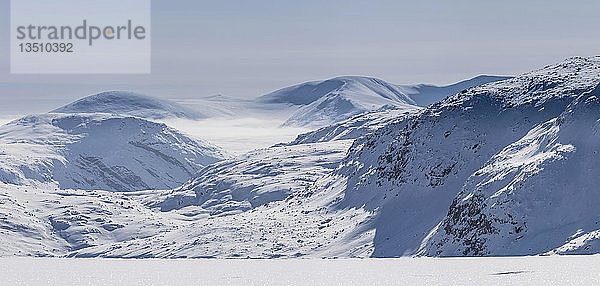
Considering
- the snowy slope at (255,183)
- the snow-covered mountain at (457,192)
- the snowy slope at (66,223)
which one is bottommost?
the snowy slope at (66,223)

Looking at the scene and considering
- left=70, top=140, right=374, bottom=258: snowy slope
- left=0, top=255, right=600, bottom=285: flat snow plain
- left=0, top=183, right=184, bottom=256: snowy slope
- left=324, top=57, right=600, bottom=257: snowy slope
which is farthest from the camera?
left=0, top=183, right=184, bottom=256: snowy slope

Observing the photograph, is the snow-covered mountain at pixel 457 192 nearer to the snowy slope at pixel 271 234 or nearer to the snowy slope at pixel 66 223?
the snowy slope at pixel 271 234

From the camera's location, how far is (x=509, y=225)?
72.5 metres

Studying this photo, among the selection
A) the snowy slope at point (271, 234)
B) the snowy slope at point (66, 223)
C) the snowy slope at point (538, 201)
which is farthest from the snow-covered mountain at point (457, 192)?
the snowy slope at point (66, 223)

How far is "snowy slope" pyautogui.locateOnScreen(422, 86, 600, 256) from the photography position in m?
69.6

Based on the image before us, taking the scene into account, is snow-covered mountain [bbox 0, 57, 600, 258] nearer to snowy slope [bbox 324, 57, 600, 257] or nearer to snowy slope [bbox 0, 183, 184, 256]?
snowy slope [bbox 324, 57, 600, 257]

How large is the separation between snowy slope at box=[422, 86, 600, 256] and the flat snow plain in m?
38.2

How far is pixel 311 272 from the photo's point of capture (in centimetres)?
2672

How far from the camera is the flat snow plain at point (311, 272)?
24.3 m

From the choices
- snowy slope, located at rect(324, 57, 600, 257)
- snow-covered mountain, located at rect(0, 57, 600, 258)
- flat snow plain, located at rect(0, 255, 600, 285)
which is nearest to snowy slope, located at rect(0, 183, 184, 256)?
snow-covered mountain, located at rect(0, 57, 600, 258)

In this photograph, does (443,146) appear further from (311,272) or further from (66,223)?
(66,223)

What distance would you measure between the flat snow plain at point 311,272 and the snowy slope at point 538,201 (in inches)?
1504

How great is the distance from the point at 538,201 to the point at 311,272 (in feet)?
168

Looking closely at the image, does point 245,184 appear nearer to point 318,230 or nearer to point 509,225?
point 318,230
